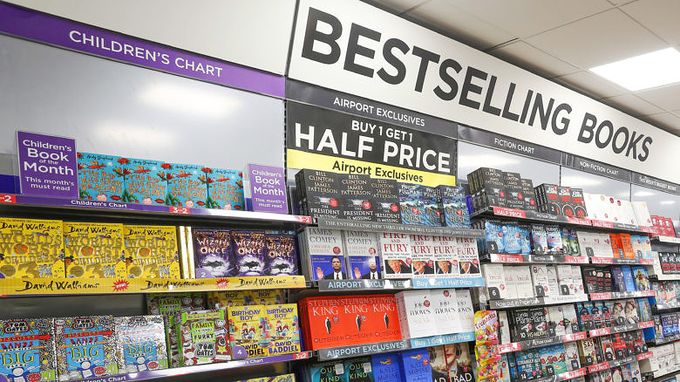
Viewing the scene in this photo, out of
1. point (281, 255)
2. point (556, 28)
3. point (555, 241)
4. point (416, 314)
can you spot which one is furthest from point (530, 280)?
point (281, 255)

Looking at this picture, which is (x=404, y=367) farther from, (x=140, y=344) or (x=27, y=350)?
(x=27, y=350)

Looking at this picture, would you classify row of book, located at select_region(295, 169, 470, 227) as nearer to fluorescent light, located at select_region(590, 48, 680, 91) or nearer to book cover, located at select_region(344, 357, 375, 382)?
book cover, located at select_region(344, 357, 375, 382)

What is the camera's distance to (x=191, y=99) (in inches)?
125

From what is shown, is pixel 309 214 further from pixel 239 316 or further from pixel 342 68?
pixel 342 68

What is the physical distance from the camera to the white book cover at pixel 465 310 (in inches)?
151

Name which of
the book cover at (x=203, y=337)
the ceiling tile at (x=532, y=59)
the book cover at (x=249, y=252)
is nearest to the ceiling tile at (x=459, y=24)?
the ceiling tile at (x=532, y=59)

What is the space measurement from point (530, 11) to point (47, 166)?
3.56m

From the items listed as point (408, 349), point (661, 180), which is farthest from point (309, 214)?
point (661, 180)

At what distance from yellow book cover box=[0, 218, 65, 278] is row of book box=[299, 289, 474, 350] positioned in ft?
4.44

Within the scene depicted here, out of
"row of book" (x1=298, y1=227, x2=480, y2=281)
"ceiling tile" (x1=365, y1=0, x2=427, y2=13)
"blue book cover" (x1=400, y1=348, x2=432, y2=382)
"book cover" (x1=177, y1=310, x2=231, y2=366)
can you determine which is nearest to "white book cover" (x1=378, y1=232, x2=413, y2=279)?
"row of book" (x1=298, y1=227, x2=480, y2=281)

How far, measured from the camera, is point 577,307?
4.96 metres

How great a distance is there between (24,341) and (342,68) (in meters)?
2.53

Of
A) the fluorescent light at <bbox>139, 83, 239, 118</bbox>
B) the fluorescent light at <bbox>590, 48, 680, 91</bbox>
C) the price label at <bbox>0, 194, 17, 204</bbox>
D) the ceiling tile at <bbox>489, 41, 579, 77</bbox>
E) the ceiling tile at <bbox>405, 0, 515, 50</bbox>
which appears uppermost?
the ceiling tile at <bbox>405, 0, 515, 50</bbox>

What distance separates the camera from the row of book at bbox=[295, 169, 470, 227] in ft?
11.0
